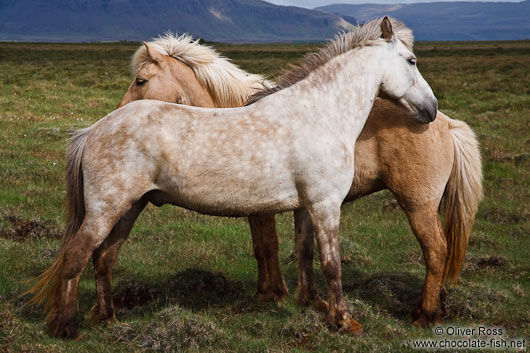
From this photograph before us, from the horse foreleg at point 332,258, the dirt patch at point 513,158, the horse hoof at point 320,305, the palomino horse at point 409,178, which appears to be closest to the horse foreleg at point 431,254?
the palomino horse at point 409,178

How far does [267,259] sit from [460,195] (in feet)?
6.48

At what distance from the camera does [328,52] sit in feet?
16.1

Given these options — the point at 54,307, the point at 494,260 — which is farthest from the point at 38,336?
the point at 494,260

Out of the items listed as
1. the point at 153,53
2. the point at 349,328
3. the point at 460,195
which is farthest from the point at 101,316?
the point at 460,195

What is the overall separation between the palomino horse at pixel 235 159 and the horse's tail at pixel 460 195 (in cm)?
114

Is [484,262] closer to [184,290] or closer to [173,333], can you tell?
[184,290]

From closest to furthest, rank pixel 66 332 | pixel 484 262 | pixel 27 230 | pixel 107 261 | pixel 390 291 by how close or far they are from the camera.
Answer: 1. pixel 66 332
2. pixel 107 261
3. pixel 390 291
4. pixel 484 262
5. pixel 27 230

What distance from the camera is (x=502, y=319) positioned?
5266mm

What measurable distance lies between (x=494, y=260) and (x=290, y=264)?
248 cm

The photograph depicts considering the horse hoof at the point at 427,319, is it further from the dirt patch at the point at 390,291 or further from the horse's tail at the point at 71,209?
the horse's tail at the point at 71,209

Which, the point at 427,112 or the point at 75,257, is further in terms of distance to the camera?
the point at 427,112

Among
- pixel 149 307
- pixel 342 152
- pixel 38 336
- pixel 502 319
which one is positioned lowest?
pixel 502 319

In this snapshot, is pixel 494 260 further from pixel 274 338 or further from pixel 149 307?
pixel 149 307

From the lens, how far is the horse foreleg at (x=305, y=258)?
17.9 ft
